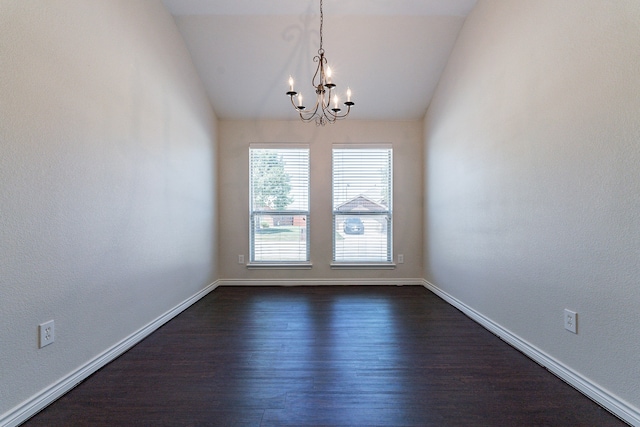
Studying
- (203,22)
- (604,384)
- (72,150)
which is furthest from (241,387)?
(203,22)

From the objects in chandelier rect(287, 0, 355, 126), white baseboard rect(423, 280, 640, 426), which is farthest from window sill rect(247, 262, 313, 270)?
white baseboard rect(423, 280, 640, 426)

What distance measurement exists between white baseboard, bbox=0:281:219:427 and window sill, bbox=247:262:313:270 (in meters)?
1.56

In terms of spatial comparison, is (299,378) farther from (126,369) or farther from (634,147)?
(634,147)

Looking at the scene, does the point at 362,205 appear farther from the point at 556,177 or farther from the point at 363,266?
the point at 556,177

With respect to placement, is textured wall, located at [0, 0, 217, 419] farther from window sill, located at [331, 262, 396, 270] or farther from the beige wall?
window sill, located at [331, 262, 396, 270]

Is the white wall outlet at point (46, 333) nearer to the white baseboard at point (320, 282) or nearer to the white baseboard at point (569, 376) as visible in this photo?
the white baseboard at point (320, 282)

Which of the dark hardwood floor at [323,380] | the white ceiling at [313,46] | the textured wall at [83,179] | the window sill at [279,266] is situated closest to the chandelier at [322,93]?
the white ceiling at [313,46]

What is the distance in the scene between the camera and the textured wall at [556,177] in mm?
1542

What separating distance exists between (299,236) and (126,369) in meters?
2.68

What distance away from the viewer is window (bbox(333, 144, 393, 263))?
441cm

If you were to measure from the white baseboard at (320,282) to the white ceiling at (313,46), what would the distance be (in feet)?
7.87

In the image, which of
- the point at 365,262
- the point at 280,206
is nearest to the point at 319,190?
the point at 280,206

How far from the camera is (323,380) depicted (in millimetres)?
1874

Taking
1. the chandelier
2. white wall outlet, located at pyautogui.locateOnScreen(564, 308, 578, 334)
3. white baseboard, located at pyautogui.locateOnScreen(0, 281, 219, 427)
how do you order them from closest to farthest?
white baseboard, located at pyautogui.locateOnScreen(0, 281, 219, 427) → white wall outlet, located at pyautogui.locateOnScreen(564, 308, 578, 334) → the chandelier
